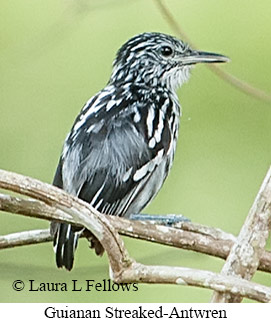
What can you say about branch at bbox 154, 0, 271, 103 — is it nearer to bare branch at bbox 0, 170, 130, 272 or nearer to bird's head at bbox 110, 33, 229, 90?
bird's head at bbox 110, 33, 229, 90

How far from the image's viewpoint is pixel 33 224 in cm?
145

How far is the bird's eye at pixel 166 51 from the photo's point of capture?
64.5 inches

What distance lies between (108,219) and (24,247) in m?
0.20

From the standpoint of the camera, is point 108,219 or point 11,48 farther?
point 11,48

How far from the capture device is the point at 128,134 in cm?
153

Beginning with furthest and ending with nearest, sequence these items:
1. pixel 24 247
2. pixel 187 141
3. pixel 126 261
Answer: pixel 187 141 → pixel 24 247 → pixel 126 261

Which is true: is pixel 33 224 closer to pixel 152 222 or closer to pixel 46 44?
pixel 152 222

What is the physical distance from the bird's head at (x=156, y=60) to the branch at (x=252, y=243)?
32 centimetres

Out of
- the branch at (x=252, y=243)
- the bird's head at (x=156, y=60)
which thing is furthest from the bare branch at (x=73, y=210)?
the bird's head at (x=156, y=60)

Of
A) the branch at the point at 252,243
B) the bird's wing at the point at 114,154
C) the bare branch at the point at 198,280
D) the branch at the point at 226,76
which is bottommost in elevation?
the bare branch at the point at 198,280

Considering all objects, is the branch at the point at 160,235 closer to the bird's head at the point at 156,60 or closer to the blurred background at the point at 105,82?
the blurred background at the point at 105,82

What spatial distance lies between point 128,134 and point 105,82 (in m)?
0.13
